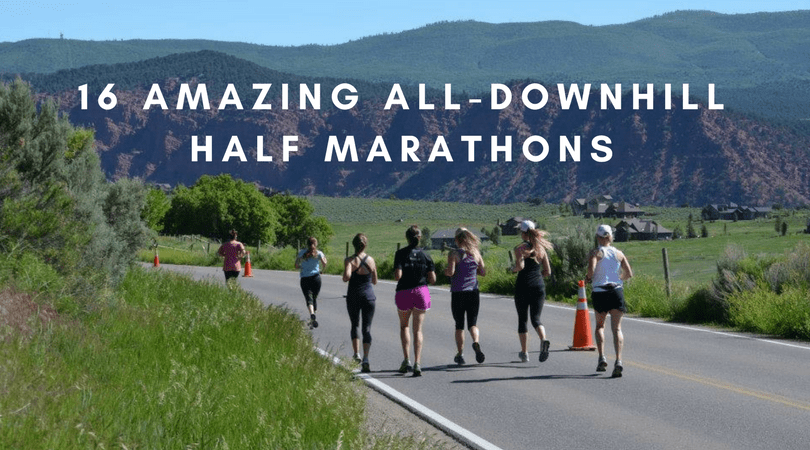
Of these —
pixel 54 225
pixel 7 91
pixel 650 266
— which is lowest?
pixel 650 266

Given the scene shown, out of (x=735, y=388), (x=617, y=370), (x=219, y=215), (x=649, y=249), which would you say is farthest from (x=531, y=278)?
(x=219, y=215)

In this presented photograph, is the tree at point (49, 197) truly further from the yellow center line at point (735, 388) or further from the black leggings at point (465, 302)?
the yellow center line at point (735, 388)

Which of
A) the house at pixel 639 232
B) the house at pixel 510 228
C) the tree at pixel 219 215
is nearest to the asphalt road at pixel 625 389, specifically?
the tree at pixel 219 215

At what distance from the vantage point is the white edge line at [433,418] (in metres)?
9.85

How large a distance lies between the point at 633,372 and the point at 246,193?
4847 inches

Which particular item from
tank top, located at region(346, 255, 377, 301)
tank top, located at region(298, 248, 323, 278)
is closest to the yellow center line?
tank top, located at region(346, 255, 377, 301)

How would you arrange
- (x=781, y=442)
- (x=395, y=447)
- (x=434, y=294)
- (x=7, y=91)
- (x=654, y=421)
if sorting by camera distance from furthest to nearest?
(x=434, y=294), (x=7, y=91), (x=654, y=421), (x=781, y=442), (x=395, y=447)

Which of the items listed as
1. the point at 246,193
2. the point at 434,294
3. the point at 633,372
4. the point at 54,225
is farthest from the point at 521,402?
the point at 246,193

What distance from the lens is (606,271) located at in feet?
45.5

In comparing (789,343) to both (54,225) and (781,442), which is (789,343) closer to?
(781,442)

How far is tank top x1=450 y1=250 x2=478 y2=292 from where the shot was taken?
1459 cm

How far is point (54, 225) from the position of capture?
49.3 feet

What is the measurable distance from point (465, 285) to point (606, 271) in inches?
72.6

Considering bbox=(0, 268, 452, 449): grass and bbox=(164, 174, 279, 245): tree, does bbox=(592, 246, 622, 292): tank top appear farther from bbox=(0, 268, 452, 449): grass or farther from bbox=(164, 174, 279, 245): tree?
bbox=(164, 174, 279, 245): tree
